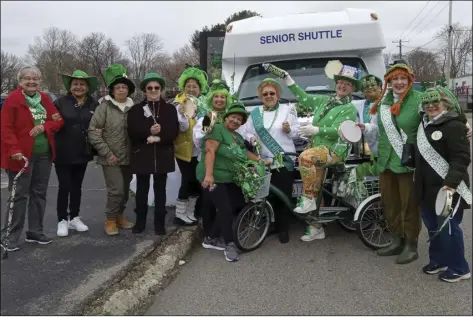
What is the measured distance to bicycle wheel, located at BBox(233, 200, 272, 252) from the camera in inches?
187

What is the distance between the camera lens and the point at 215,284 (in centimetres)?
409

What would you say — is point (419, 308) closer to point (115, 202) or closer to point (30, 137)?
point (115, 202)

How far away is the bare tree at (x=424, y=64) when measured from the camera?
489 centimetres

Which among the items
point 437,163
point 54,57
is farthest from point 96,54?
point 437,163

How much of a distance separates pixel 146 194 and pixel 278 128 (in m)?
1.76

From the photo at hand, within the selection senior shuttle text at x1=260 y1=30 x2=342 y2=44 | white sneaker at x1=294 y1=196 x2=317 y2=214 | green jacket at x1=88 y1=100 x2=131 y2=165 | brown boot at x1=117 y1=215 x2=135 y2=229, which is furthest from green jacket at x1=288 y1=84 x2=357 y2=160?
brown boot at x1=117 y1=215 x2=135 y2=229

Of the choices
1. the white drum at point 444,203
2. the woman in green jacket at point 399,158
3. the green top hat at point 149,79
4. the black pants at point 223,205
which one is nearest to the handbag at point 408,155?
the woman in green jacket at point 399,158

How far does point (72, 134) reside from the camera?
4.96 meters

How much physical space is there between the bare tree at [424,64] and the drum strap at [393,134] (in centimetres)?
79

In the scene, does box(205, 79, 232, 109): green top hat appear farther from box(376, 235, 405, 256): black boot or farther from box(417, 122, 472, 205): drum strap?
box(376, 235, 405, 256): black boot

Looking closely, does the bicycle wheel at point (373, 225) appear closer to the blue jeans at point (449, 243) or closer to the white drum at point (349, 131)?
the blue jeans at point (449, 243)

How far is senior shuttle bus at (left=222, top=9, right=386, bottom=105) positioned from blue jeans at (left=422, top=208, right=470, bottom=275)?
113 inches

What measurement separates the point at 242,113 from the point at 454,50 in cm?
282

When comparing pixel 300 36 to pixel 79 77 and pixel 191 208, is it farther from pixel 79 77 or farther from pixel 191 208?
pixel 79 77
